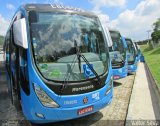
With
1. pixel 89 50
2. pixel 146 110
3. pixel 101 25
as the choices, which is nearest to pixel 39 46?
pixel 89 50

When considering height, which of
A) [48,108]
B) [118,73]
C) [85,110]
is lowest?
[85,110]

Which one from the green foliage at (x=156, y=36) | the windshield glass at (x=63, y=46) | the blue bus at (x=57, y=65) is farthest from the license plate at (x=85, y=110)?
the green foliage at (x=156, y=36)

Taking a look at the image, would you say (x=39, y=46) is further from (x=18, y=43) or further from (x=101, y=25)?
(x=101, y=25)

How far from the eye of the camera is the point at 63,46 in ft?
18.6

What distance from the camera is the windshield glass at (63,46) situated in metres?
5.34

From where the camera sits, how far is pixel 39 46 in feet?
17.7

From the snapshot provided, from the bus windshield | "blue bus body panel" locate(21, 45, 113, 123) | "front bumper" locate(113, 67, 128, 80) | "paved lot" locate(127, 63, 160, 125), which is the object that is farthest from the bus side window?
the bus windshield

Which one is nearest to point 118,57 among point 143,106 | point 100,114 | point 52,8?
point 143,106

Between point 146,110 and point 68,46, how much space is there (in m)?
3.09

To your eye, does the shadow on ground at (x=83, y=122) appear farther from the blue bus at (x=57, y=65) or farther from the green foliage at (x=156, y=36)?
the green foliage at (x=156, y=36)

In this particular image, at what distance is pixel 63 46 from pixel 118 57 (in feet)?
19.3

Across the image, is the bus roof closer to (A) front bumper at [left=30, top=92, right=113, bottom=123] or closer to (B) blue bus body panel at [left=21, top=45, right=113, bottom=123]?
(B) blue bus body panel at [left=21, top=45, right=113, bottom=123]

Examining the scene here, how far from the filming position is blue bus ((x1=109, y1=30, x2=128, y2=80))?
1053 cm

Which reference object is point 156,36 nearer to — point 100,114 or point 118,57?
point 118,57
